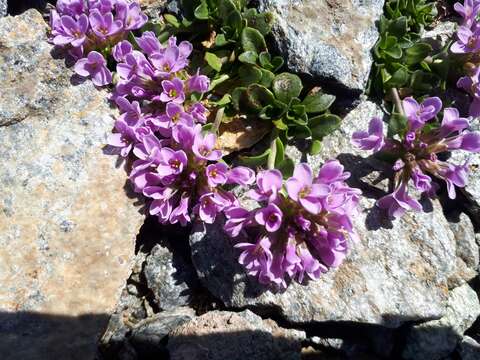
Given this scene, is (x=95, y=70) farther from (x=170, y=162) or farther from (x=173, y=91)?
(x=170, y=162)

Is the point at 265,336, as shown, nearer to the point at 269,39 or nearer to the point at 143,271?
the point at 143,271

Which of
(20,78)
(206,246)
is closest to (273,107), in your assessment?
(206,246)

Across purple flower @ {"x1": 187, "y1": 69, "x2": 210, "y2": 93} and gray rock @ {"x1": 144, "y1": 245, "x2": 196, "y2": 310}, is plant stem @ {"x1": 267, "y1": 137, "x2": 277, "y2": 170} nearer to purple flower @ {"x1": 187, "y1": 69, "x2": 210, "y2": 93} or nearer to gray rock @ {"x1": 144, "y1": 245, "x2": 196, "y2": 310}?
purple flower @ {"x1": 187, "y1": 69, "x2": 210, "y2": 93}

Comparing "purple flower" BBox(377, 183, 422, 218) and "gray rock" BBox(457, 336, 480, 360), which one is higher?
"purple flower" BBox(377, 183, 422, 218)

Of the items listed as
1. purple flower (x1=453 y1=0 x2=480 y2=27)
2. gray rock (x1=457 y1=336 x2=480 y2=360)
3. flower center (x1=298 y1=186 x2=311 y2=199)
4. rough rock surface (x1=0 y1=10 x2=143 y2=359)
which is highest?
purple flower (x1=453 y1=0 x2=480 y2=27)

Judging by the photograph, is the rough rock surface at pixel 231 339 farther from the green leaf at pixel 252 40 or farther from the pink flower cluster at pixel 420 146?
the green leaf at pixel 252 40

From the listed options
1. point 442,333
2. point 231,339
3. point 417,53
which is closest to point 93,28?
point 231,339

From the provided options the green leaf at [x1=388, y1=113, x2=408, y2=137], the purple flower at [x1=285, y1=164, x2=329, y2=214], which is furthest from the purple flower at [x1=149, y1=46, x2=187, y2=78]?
the green leaf at [x1=388, y1=113, x2=408, y2=137]
